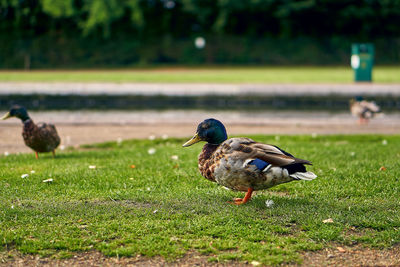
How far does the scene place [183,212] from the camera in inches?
182

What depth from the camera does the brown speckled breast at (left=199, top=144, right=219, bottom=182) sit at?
4696 mm

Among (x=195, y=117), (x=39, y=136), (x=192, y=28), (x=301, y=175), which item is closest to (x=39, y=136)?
(x=39, y=136)

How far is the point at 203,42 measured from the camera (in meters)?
40.6

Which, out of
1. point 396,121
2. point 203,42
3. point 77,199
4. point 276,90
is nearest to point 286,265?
point 77,199

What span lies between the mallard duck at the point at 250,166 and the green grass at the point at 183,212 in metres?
0.28

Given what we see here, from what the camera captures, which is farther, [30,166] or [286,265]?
[30,166]

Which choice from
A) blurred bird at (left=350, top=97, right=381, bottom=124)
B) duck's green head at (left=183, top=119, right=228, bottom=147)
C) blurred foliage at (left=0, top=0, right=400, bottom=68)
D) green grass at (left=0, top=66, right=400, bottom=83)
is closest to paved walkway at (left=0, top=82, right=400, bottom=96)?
green grass at (left=0, top=66, right=400, bottom=83)

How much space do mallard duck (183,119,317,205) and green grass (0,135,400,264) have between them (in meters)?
0.28

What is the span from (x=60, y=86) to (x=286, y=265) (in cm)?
1812

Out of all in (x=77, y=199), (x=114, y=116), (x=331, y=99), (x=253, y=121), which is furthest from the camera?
(x=331, y=99)

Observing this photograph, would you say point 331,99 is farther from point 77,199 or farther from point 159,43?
point 159,43

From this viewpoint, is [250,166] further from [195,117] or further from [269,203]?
[195,117]

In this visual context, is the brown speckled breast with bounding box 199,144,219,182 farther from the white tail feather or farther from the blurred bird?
the blurred bird

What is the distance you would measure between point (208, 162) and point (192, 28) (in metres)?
38.8
